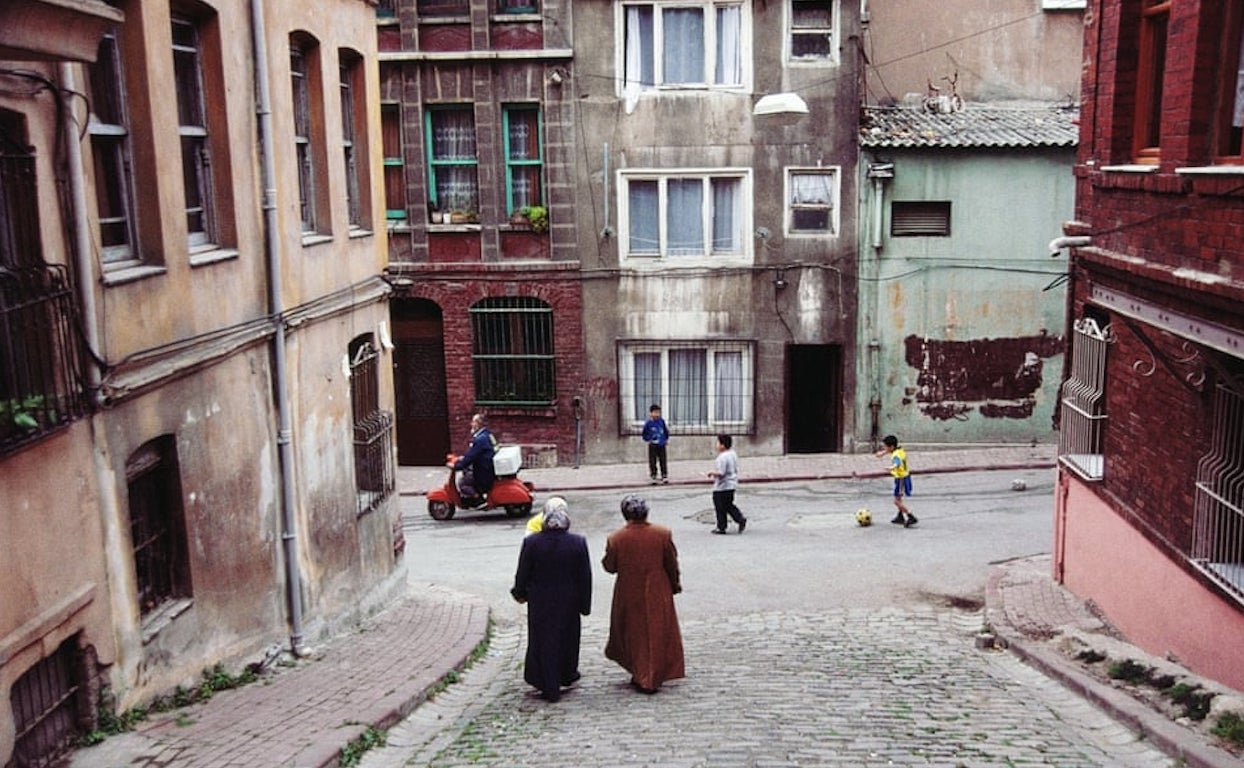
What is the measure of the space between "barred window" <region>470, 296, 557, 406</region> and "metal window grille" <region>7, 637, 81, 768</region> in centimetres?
1600

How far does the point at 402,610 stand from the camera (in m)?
13.0

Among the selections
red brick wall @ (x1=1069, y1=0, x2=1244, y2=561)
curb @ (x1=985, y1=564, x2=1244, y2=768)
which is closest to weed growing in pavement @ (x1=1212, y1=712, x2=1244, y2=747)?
curb @ (x1=985, y1=564, x2=1244, y2=768)

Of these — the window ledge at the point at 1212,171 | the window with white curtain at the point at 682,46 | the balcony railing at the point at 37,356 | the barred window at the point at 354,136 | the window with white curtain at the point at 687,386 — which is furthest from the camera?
the window with white curtain at the point at 687,386

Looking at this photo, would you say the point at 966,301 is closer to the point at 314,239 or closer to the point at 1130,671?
the point at 1130,671

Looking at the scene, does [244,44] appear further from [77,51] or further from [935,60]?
[935,60]

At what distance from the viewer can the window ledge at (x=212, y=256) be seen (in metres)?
8.83

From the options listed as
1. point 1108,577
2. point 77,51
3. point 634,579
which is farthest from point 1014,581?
point 77,51

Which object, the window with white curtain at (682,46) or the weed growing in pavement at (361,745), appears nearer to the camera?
the weed growing in pavement at (361,745)

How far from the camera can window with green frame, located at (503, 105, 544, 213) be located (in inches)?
875

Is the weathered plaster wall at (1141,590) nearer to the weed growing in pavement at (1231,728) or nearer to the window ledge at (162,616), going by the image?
the weed growing in pavement at (1231,728)

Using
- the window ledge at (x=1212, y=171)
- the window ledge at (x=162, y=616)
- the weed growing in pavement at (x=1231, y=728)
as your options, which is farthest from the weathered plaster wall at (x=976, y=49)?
the window ledge at (x=162, y=616)

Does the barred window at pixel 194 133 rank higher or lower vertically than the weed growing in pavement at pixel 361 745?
higher

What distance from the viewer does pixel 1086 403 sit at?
39.1 ft

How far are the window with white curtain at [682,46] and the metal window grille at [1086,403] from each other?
11.3 metres
